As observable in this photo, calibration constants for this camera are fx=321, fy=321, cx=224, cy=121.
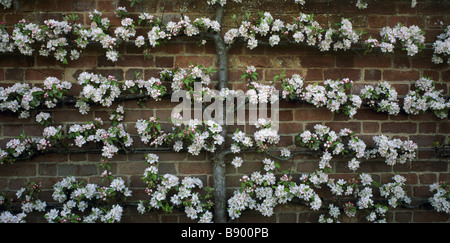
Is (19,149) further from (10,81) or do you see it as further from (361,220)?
(361,220)

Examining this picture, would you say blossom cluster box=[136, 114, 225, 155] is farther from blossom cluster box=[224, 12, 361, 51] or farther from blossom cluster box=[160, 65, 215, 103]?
blossom cluster box=[224, 12, 361, 51]

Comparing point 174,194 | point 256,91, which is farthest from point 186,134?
point 256,91

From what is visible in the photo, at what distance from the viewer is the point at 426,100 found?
2.05 meters

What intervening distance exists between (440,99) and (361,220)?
3.06 ft

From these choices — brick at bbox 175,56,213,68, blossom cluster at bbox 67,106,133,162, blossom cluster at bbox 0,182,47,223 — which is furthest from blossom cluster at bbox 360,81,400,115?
blossom cluster at bbox 0,182,47,223

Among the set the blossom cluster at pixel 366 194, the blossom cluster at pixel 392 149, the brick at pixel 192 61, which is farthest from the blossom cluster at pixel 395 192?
the brick at pixel 192 61

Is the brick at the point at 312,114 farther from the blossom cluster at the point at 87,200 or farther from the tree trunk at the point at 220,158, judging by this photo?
the blossom cluster at the point at 87,200

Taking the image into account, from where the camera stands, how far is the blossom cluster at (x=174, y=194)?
1.96 metres

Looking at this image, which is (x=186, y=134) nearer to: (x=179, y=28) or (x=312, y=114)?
(x=179, y=28)

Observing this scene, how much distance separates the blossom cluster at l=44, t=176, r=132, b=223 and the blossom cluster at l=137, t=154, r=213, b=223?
0.15 metres

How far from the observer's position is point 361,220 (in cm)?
215

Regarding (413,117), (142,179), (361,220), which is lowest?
(361,220)

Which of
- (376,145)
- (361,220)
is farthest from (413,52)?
(361,220)

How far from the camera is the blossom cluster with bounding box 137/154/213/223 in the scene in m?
1.96
